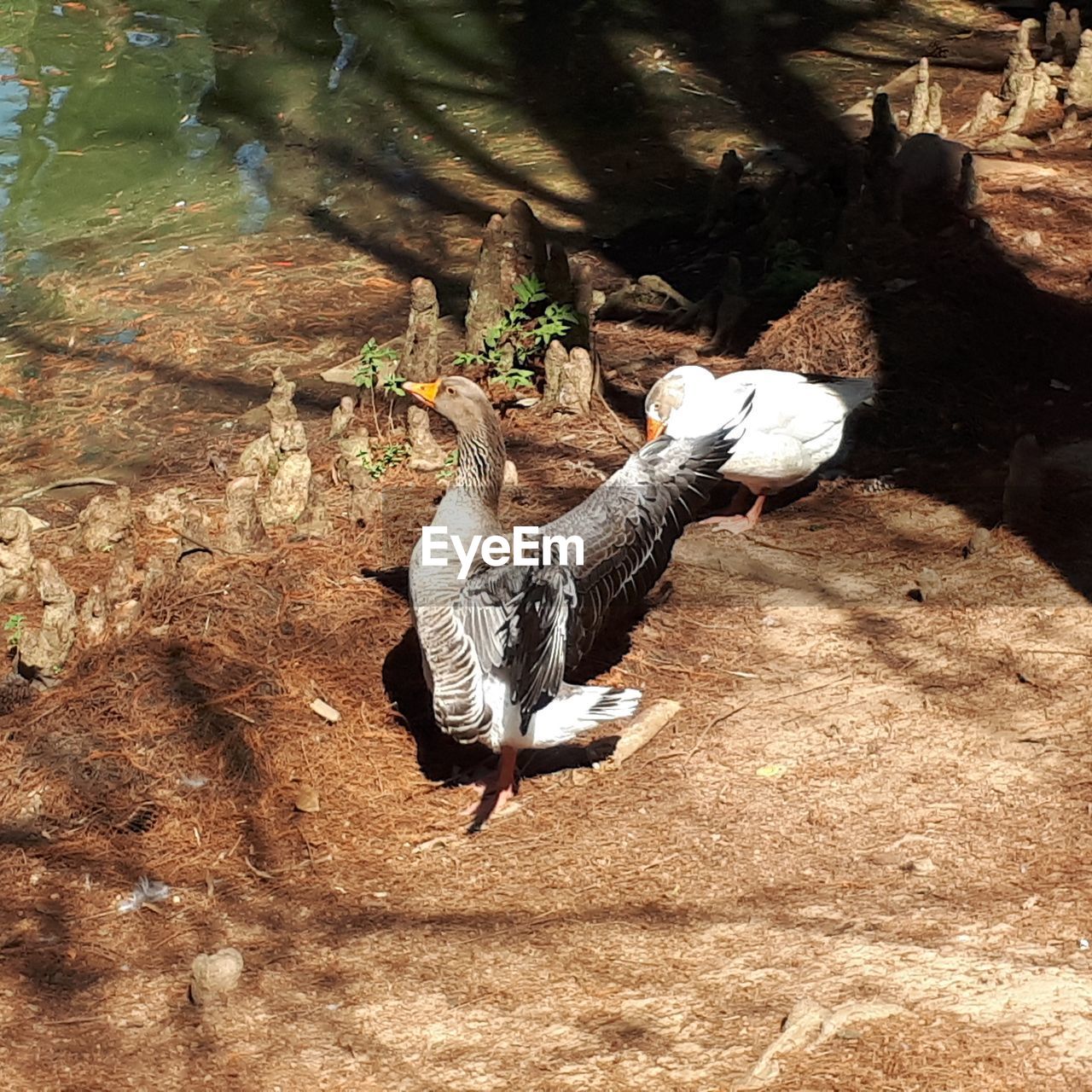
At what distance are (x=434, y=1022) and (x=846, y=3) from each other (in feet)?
51.0

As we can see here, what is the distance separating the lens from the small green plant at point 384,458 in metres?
8.36

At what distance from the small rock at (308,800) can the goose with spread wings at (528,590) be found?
0.63m

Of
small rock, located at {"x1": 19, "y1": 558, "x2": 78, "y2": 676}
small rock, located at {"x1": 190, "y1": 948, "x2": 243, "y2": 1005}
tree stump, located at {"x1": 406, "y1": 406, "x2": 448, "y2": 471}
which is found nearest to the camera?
small rock, located at {"x1": 190, "y1": 948, "x2": 243, "y2": 1005}

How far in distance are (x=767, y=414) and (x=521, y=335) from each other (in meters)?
2.34

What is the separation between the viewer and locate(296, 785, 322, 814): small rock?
6129 mm

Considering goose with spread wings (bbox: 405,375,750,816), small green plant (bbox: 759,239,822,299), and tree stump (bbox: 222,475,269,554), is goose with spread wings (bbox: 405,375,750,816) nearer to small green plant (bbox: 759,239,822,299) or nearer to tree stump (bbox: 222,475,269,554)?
tree stump (bbox: 222,475,269,554)

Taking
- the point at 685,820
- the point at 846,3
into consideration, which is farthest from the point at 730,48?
the point at 685,820

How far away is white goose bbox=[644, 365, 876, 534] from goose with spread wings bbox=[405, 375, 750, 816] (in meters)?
0.56

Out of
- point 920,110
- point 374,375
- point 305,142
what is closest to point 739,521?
point 374,375

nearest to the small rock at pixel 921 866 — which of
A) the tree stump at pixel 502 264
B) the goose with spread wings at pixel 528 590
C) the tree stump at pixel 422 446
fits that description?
the goose with spread wings at pixel 528 590

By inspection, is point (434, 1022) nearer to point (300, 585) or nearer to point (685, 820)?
point (685, 820)

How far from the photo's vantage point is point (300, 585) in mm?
7211

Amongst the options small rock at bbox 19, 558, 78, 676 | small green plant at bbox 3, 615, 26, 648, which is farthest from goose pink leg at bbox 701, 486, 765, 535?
small green plant at bbox 3, 615, 26, 648

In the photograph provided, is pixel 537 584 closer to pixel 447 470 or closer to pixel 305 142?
pixel 447 470
